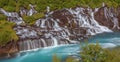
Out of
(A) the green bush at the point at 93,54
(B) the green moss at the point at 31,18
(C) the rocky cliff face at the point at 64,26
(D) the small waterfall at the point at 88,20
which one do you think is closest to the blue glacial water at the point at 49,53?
(C) the rocky cliff face at the point at 64,26

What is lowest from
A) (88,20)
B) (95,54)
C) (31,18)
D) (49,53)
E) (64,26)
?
(49,53)

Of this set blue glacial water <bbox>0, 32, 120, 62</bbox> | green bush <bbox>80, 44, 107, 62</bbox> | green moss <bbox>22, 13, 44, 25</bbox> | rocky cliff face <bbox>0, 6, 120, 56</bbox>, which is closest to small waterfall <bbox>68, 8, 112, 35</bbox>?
rocky cliff face <bbox>0, 6, 120, 56</bbox>

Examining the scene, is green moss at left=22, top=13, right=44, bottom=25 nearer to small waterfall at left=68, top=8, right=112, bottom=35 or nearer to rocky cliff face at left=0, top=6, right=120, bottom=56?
rocky cliff face at left=0, top=6, right=120, bottom=56

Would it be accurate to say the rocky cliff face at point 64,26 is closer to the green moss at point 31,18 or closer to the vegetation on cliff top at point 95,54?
the green moss at point 31,18

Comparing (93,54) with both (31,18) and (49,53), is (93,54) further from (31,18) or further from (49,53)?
(31,18)

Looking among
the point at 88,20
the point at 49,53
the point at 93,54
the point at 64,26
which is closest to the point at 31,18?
the point at 64,26

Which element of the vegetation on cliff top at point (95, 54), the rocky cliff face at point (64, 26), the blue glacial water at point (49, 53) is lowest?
the blue glacial water at point (49, 53)

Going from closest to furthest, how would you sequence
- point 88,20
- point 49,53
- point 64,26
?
1. point 49,53
2. point 64,26
3. point 88,20

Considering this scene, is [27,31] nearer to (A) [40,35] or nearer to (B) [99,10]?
(A) [40,35]

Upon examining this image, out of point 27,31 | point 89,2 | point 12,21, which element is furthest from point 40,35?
point 89,2
